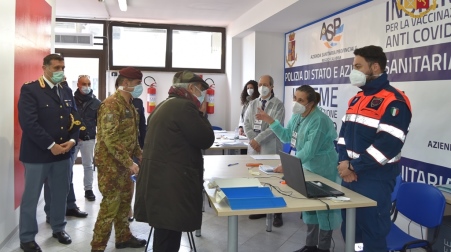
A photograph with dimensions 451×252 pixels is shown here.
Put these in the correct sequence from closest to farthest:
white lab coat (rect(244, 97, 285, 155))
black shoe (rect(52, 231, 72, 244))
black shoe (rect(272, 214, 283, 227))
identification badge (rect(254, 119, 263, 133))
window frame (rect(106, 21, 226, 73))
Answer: black shoe (rect(52, 231, 72, 244)) < black shoe (rect(272, 214, 283, 227)) < white lab coat (rect(244, 97, 285, 155)) < identification badge (rect(254, 119, 263, 133)) < window frame (rect(106, 21, 226, 73))

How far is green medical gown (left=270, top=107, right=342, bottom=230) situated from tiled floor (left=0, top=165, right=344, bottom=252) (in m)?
0.58

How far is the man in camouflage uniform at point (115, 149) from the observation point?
9.01 ft

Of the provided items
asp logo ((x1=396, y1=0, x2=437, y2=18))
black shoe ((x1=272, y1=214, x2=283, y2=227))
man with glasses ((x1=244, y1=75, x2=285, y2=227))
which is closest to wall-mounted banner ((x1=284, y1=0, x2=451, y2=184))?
asp logo ((x1=396, y1=0, x2=437, y2=18))

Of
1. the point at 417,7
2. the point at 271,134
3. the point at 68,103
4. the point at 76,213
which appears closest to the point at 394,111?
the point at 417,7

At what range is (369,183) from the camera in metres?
2.34

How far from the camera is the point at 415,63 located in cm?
341

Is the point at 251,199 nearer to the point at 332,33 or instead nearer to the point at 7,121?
the point at 7,121

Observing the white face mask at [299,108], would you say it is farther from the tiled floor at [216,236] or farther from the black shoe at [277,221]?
the black shoe at [277,221]

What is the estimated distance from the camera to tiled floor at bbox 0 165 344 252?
3299mm

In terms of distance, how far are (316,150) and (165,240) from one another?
1.38 m

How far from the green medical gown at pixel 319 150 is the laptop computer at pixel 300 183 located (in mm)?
357

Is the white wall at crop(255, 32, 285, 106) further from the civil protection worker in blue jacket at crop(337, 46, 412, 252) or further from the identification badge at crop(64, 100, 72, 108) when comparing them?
the civil protection worker in blue jacket at crop(337, 46, 412, 252)

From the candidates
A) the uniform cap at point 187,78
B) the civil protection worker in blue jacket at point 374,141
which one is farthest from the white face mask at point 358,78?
the uniform cap at point 187,78

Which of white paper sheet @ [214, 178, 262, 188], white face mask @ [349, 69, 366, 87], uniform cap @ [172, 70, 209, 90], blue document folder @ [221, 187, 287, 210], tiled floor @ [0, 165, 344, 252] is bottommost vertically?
tiled floor @ [0, 165, 344, 252]
